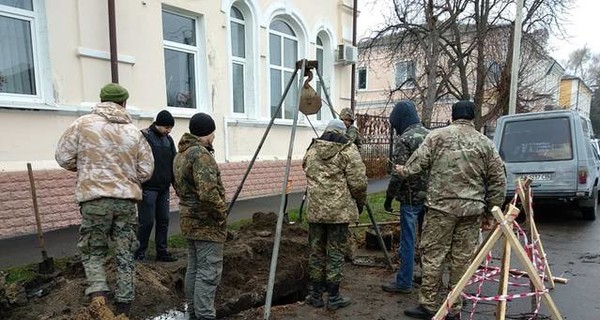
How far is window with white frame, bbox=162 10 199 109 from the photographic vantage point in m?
7.72

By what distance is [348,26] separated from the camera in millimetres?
12117

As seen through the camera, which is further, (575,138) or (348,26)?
(348,26)

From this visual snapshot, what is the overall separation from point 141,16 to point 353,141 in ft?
16.3

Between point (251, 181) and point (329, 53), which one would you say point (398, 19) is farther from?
point (251, 181)

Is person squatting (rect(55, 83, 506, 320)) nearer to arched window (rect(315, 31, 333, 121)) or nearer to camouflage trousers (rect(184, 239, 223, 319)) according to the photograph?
camouflage trousers (rect(184, 239, 223, 319))

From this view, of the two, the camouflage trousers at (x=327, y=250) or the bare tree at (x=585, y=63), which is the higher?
the bare tree at (x=585, y=63)

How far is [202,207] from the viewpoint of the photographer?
10.8 feet

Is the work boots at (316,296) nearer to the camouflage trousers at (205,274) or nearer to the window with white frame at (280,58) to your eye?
the camouflage trousers at (205,274)

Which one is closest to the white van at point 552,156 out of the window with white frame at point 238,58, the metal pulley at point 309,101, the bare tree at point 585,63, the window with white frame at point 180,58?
the metal pulley at point 309,101

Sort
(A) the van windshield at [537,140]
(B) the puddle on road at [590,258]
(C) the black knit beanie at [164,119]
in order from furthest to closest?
1. (A) the van windshield at [537,140]
2. (B) the puddle on road at [590,258]
3. (C) the black knit beanie at [164,119]

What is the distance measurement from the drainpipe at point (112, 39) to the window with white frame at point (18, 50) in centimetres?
100

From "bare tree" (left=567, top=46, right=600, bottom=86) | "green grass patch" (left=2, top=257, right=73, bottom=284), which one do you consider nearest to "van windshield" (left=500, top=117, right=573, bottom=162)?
"green grass patch" (left=2, top=257, right=73, bottom=284)

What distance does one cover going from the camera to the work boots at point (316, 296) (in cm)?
391

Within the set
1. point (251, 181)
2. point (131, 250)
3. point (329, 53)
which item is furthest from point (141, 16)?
point (329, 53)
